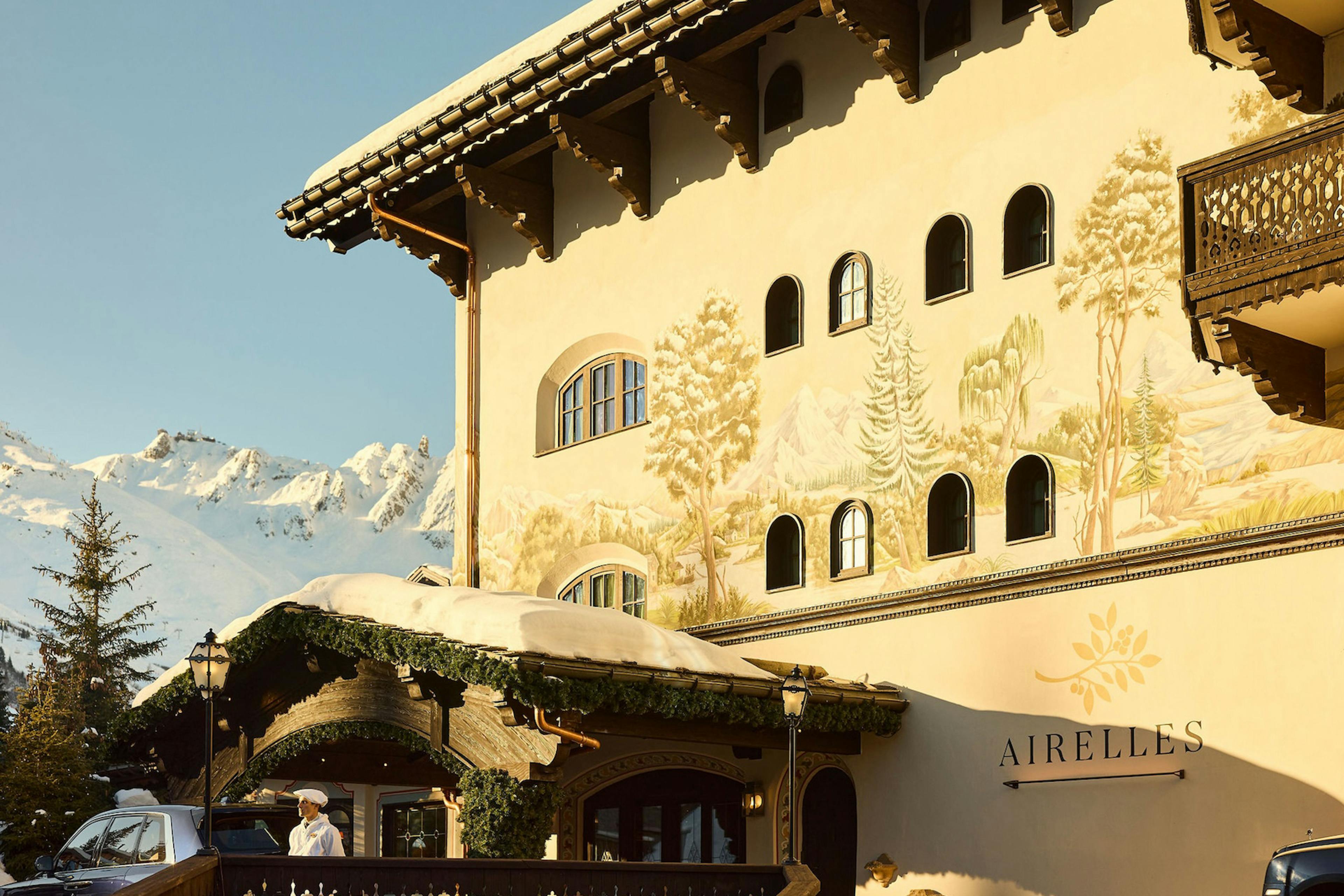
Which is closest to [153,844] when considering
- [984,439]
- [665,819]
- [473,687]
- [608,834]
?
[473,687]

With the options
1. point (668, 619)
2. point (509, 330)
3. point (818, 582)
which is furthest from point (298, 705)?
point (509, 330)

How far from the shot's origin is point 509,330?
906 inches

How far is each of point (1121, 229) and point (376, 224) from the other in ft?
38.2

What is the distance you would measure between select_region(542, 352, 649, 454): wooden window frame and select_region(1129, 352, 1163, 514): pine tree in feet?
23.0

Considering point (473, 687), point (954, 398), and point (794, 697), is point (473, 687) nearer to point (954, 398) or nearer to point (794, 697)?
point (794, 697)

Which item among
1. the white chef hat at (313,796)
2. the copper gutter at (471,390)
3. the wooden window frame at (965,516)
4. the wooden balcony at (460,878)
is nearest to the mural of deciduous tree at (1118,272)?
the wooden window frame at (965,516)

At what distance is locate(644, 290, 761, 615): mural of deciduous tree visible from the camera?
19.0m

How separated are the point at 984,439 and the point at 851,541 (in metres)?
2.10

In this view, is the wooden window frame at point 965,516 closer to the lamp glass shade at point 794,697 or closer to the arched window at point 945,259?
the arched window at point 945,259

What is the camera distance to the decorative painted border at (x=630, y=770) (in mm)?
17594

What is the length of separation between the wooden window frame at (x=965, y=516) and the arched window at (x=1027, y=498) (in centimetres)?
43

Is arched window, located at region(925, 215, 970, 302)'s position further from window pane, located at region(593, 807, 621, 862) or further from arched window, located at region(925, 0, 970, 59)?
window pane, located at region(593, 807, 621, 862)

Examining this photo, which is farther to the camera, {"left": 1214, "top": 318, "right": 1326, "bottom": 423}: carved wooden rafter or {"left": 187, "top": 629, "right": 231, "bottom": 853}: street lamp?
{"left": 187, "top": 629, "right": 231, "bottom": 853}: street lamp

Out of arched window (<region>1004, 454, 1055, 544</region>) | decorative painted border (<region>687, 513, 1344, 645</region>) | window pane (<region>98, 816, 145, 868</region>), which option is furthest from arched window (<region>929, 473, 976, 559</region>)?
window pane (<region>98, 816, 145, 868</region>)
